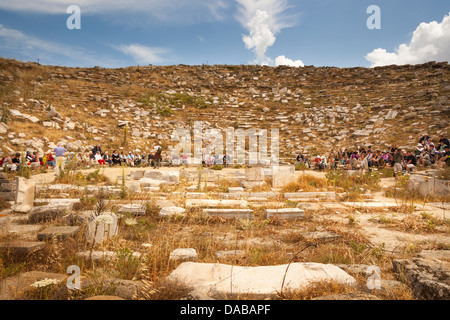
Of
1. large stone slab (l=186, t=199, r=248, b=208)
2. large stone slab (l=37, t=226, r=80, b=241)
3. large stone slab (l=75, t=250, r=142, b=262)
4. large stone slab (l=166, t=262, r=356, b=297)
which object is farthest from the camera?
large stone slab (l=186, t=199, r=248, b=208)

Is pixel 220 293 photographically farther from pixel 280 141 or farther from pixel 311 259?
pixel 280 141

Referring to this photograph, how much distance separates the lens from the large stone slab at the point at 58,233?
3545mm

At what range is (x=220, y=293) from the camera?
221cm

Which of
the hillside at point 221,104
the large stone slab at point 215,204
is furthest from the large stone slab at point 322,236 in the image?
the hillside at point 221,104

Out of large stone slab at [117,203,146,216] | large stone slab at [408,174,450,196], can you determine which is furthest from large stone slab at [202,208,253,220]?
large stone slab at [408,174,450,196]

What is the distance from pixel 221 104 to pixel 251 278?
2286cm

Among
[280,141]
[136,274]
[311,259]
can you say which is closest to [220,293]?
[136,274]

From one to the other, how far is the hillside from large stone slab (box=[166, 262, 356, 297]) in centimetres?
1387

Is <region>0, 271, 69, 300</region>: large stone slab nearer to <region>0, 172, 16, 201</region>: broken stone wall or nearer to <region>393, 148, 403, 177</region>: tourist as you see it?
<region>0, 172, 16, 201</region>: broken stone wall

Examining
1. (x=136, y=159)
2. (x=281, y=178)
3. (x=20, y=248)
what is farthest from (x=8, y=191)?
(x=136, y=159)

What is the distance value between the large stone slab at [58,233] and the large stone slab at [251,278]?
207 cm

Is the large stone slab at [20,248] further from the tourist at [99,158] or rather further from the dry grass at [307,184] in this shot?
the tourist at [99,158]

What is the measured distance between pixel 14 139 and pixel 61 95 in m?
7.83

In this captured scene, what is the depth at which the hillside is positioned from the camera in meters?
16.1
